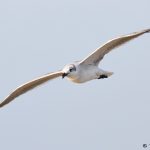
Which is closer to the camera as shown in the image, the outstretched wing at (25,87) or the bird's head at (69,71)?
the bird's head at (69,71)

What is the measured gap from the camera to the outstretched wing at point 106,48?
23.4m

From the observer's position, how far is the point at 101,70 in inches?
961

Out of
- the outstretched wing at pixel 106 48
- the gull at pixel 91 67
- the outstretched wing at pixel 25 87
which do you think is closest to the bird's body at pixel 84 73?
the gull at pixel 91 67

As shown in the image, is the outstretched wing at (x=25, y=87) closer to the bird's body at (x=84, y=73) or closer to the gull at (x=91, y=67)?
the gull at (x=91, y=67)

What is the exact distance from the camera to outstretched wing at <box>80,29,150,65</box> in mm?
23438

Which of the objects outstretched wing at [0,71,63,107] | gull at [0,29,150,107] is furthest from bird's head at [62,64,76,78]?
outstretched wing at [0,71,63,107]

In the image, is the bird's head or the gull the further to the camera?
the bird's head

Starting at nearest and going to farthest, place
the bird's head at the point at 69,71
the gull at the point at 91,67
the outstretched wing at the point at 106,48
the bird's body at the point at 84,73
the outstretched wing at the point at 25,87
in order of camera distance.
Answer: the outstretched wing at the point at 106,48 → the gull at the point at 91,67 → the bird's head at the point at 69,71 → the bird's body at the point at 84,73 → the outstretched wing at the point at 25,87

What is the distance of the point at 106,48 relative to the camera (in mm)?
23953

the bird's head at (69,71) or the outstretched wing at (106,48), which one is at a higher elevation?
the outstretched wing at (106,48)

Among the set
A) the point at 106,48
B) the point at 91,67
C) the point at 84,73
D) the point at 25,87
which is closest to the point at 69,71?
the point at 84,73

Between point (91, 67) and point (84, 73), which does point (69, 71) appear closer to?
point (84, 73)

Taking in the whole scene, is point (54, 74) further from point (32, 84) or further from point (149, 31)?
point (149, 31)

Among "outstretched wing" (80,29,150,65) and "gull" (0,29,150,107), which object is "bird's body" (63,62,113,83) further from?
"outstretched wing" (80,29,150,65)
